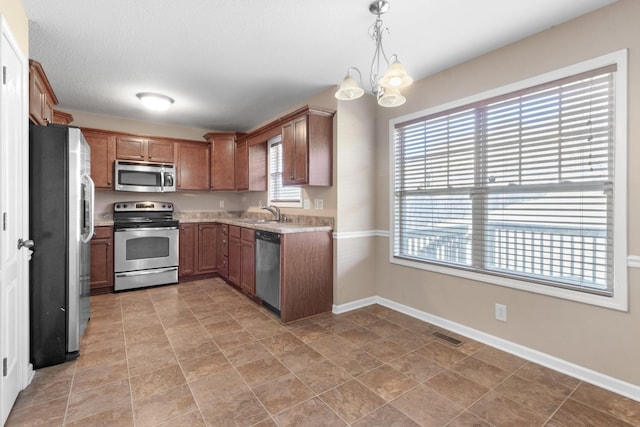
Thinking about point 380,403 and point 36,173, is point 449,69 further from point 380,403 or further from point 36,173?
point 36,173

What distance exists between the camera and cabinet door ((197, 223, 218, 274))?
475cm

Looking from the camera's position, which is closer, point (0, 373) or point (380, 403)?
point (0, 373)

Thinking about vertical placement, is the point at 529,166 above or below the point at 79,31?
below

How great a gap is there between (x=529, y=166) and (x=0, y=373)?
3477 mm

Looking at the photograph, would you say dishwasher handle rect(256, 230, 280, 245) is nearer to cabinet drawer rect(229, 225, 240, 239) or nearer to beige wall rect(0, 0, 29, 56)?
cabinet drawer rect(229, 225, 240, 239)

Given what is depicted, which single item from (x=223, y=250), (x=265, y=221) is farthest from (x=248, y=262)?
(x=223, y=250)

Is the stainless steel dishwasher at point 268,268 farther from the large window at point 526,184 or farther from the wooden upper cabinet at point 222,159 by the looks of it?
the wooden upper cabinet at point 222,159

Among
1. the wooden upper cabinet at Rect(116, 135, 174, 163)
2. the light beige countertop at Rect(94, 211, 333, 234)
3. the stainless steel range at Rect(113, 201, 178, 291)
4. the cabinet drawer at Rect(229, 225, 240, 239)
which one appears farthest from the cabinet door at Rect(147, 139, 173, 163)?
the cabinet drawer at Rect(229, 225, 240, 239)

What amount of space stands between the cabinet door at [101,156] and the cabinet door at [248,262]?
216cm

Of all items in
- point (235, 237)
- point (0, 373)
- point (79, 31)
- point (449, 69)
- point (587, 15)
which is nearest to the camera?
point (0, 373)

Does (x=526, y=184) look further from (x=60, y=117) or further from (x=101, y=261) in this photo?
(x=60, y=117)

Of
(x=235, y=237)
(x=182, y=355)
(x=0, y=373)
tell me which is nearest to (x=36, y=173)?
(x=0, y=373)

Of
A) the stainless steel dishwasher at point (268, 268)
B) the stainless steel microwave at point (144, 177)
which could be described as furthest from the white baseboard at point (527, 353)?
the stainless steel microwave at point (144, 177)

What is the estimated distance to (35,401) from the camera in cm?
182
